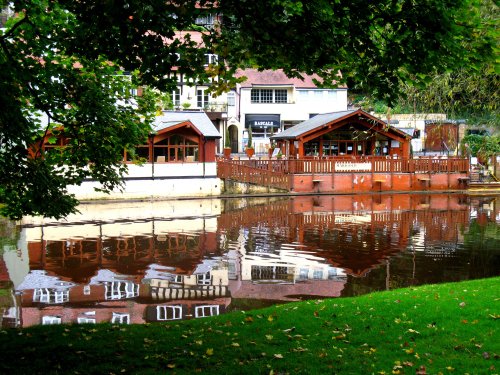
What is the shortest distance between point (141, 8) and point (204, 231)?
18226mm

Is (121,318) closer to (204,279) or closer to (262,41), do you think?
(204,279)

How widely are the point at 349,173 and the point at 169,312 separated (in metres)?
31.8

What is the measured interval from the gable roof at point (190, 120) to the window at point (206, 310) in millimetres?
28126

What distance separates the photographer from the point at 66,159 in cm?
1117

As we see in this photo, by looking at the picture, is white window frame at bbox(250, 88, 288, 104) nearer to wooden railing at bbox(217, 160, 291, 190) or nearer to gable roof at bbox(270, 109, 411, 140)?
gable roof at bbox(270, 109, 411, 140)

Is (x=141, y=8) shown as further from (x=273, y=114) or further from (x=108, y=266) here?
(x=273, y=114)

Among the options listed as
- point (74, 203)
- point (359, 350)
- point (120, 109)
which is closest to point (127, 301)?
point (74, 203)

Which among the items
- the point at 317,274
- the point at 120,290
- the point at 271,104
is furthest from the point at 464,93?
the point at 271,104

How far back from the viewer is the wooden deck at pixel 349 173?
40750 millimetres

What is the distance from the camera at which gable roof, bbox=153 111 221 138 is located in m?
41.1

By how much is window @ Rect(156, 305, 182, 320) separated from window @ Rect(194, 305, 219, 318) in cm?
36

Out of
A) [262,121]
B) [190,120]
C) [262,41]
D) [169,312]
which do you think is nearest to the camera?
[262,41]

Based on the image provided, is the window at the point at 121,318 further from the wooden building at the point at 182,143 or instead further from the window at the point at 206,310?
the wooden building at the point at 182,143

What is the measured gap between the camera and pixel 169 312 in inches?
489
